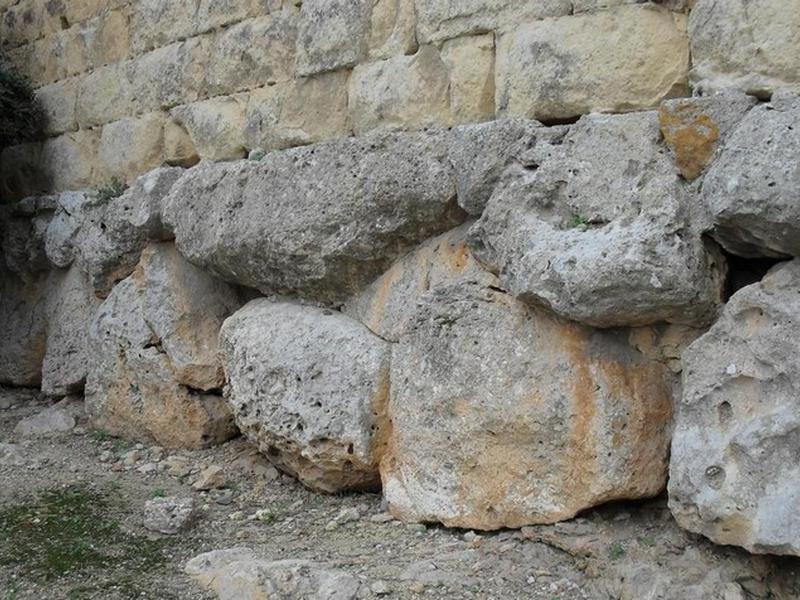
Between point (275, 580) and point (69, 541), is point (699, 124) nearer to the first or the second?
point (275, 580)

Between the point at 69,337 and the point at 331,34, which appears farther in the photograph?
the point at 69,337

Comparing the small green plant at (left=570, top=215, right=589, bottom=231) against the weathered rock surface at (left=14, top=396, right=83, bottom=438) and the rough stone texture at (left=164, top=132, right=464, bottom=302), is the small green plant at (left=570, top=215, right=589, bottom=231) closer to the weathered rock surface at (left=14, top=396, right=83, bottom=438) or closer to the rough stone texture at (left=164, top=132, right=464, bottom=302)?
the rough stone texture at (left=164, top=132, right=464, bottom=302)

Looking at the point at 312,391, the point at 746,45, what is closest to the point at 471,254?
the point at 312,391

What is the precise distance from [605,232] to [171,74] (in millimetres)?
2960

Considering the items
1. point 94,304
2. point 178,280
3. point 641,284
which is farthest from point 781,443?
point 94,304

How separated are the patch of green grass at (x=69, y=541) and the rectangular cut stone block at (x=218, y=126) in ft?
5.80

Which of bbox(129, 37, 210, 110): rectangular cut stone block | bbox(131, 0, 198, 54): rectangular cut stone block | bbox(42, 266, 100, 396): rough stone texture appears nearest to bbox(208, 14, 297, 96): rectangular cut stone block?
bbox(129, 37, 210, 110): rectangular cut stone block

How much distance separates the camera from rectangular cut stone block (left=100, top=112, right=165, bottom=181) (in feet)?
17.2

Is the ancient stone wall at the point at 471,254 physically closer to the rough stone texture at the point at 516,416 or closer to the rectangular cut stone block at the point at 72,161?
the rough stone texture at the point at 516,416

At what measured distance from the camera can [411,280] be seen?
3854 mm

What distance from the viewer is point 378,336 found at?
394cm

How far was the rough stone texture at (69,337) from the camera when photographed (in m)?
5.57

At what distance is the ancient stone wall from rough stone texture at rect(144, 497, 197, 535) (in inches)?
18.7

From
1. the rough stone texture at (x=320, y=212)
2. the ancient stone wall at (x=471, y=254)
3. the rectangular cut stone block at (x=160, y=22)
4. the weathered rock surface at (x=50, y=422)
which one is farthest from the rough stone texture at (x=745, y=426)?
the weathered rock surface at (x=50, y=422)
